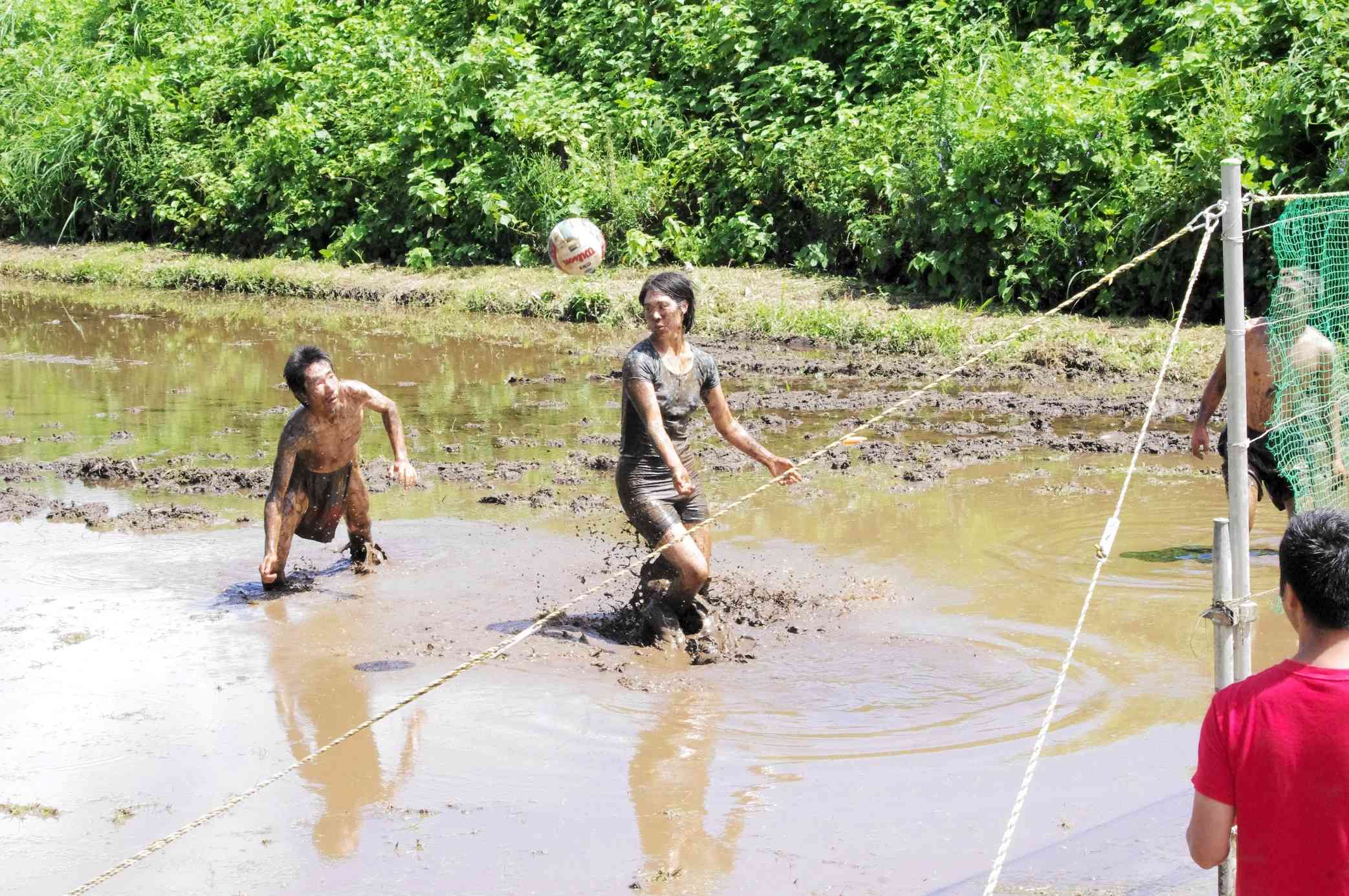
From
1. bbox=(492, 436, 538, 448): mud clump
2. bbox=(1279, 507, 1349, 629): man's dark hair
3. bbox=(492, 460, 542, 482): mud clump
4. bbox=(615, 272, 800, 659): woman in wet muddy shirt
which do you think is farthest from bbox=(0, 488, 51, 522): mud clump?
bbox=(1279, 507, 1349, 629): man's dark hair

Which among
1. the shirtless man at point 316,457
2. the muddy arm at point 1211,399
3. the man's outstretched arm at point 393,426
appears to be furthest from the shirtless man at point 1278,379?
the shirtless man at point 316,457

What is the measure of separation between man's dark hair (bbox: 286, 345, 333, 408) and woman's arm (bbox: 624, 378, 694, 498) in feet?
6.12

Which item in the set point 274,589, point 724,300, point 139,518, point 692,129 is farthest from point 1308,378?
point 692,129

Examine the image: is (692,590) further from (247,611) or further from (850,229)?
(850,229)

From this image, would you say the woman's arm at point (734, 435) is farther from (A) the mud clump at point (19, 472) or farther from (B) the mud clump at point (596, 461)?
(A) the mud clump at point (19, 472)

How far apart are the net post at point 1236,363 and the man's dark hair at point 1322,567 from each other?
1.15 metres

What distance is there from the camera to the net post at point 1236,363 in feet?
12.5

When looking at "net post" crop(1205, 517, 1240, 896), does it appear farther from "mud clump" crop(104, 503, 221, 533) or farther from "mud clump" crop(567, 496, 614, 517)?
"mud clump" crop(104, 503, 221, 533)

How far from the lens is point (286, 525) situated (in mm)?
7613

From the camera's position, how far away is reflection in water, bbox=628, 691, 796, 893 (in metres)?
4.45

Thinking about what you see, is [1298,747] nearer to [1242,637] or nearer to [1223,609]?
[1223,609]

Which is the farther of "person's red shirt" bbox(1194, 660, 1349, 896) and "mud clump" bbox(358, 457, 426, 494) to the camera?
"mud clump" bbox(358, 457, 426, 494)

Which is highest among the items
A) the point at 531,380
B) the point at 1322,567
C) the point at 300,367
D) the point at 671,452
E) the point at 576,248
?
the point at 576,248

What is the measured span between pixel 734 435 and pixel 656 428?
590mm
